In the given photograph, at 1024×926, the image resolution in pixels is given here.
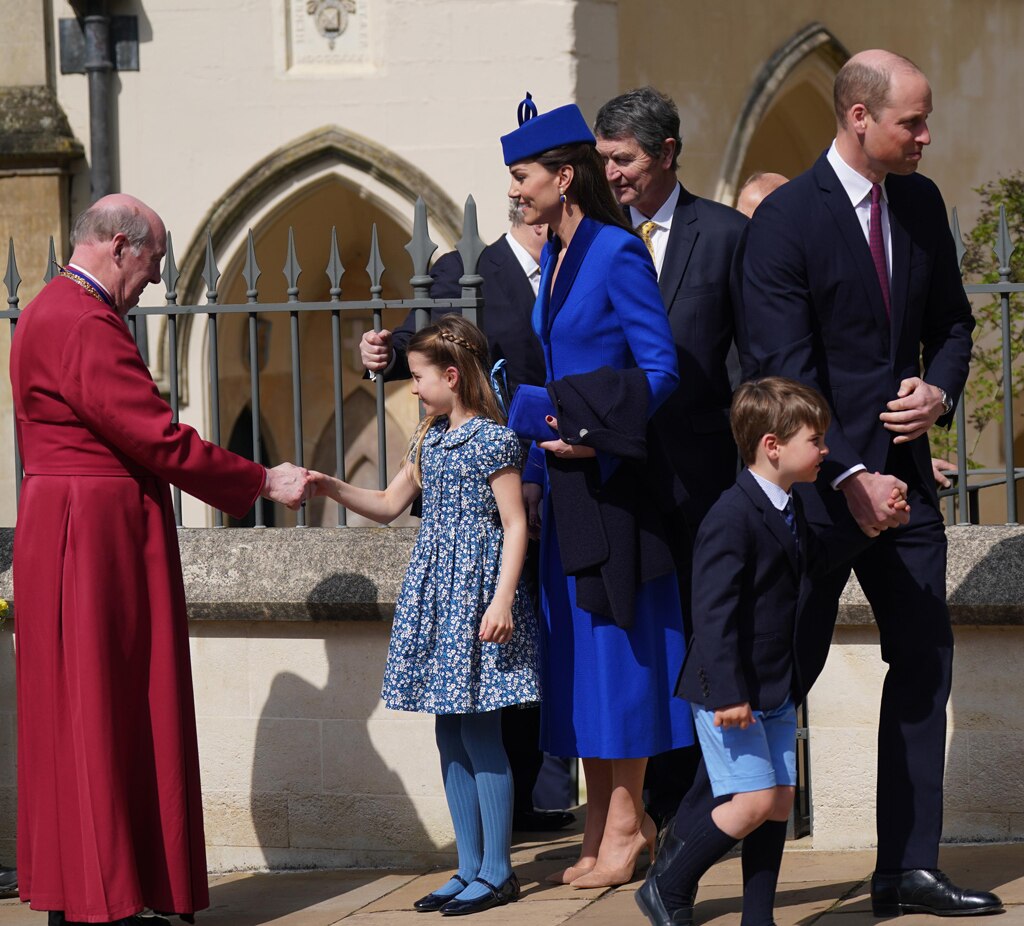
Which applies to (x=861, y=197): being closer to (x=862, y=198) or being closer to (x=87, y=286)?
(x=862, y=198)

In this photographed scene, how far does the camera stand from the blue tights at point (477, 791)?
528 cm

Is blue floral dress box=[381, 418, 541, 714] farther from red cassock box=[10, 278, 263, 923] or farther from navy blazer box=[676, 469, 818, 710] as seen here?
navy blazer box=[676, 469, 818, 710]

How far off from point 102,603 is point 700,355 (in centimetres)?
170

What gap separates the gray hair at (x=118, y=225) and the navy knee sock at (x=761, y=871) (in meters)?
2.11

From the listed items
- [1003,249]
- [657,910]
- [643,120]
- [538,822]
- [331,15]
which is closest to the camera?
[657,910]

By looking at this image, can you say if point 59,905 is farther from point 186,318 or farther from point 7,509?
point 186,318

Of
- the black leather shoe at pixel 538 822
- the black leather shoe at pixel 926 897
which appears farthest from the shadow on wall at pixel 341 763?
the black leather shoe at pixel 926 897

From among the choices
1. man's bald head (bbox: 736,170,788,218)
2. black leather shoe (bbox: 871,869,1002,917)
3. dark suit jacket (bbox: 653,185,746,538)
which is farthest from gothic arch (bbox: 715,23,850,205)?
black leather shoe (bbox: 871,869,1002,917)

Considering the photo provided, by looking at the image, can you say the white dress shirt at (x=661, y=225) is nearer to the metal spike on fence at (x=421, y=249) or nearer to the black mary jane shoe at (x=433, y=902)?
the metal spike on fence at (x=421, y=249)

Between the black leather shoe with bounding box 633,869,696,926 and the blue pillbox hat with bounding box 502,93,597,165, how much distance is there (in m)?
1.84

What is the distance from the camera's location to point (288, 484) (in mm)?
5277

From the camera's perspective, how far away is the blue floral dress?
5195mm

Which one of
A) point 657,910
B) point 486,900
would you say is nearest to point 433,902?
point 486,900

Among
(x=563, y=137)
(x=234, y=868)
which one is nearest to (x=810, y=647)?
(x=563, y=137)
